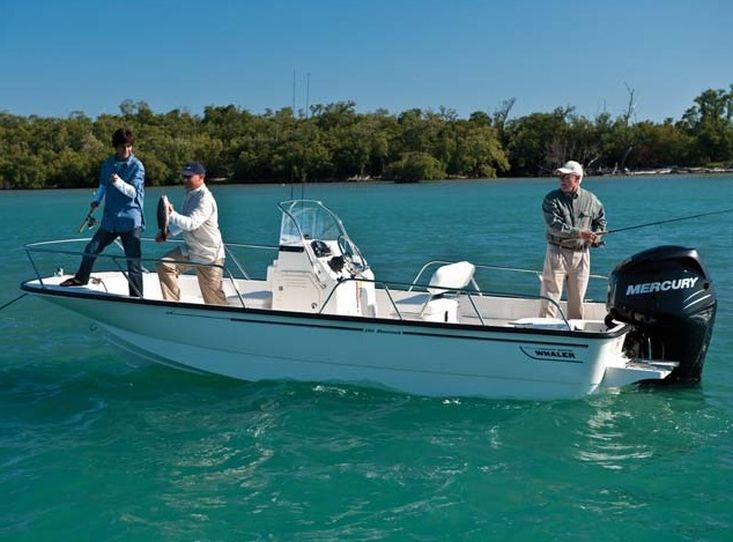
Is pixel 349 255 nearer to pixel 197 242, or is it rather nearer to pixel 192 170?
pixel 197 242

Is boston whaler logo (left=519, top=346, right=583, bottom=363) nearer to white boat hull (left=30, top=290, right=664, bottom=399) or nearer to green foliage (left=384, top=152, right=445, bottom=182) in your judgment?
white boat hull (left=30, top=290, right=664, bottom=399)

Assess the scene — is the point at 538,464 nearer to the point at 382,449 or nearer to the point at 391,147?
the point at 382,449

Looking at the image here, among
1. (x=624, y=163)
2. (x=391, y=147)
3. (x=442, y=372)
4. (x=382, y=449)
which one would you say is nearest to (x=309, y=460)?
(x=382, y=449)

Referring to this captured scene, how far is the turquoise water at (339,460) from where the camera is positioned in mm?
6012

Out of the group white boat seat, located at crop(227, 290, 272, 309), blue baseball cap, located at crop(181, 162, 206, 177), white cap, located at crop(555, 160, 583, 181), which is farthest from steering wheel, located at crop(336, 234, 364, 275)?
white cap, located at crop(555, 160, 583, 181)

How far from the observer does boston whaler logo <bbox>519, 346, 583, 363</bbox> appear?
304 inches

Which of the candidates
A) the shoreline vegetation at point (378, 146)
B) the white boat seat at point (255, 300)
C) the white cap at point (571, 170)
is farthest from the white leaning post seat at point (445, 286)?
the shoreline vegetation at point (378, 146)

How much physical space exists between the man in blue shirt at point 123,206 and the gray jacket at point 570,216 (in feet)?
13.7

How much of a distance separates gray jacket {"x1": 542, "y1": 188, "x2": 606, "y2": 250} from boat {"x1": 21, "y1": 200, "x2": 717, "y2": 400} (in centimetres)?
56

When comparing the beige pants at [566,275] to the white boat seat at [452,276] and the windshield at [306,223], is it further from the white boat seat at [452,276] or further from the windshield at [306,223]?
the windshield at [306,223]

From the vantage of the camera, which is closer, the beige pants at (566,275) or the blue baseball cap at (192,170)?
the blue baseball cap at (192,170)

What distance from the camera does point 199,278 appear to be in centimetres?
850

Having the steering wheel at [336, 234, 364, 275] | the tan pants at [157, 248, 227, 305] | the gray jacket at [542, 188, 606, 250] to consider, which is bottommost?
the tan pants at [157, 248, 227, 305]

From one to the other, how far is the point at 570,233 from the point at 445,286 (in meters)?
1.40
